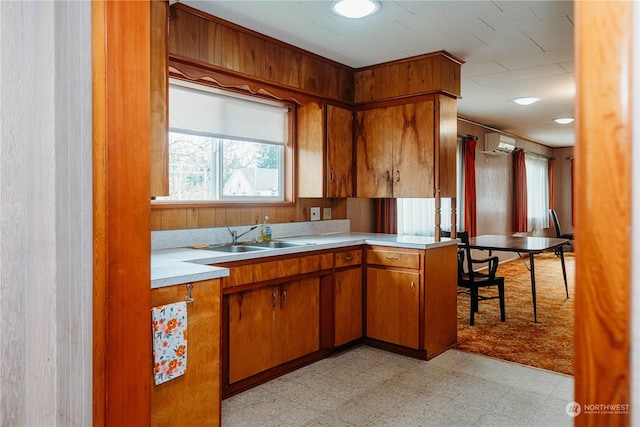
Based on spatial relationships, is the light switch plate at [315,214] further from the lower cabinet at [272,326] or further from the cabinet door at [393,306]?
the lower cabinet at [272,326]

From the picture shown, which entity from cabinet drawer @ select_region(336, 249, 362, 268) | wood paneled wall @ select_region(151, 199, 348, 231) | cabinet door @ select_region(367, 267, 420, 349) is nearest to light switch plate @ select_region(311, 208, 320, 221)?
wood paneled wall @ select_region(151, 199, 348, 231)

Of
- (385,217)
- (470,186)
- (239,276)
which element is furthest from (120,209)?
(470,186)

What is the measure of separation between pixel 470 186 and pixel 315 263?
421 cm

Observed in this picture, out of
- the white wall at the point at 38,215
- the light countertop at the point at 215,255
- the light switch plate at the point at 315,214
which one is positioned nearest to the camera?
the white wall at the point at 38,215

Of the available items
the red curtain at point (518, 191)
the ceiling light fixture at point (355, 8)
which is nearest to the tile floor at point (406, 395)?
the ceiling light fixture at point (355, 8)

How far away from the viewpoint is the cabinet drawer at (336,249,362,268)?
351 cm

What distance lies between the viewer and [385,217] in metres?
5.11

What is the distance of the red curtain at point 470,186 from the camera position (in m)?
6.70

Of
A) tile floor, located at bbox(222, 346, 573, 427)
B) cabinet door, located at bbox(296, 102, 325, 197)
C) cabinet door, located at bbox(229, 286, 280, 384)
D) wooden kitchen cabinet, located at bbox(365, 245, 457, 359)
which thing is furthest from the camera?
cabinet door, located at bbox(296, 102, 325, 197)

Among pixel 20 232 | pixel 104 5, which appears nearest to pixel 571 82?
pixel 104 5

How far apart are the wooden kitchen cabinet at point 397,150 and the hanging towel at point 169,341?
2334mm

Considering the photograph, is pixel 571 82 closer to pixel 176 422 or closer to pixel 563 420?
pixel 563 420

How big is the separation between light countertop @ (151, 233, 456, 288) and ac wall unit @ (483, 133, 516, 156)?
4.08 metres

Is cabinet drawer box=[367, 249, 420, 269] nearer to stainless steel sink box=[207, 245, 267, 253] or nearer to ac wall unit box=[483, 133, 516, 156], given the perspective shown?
stainless steel sink box=[207, 245, 267, 253]
